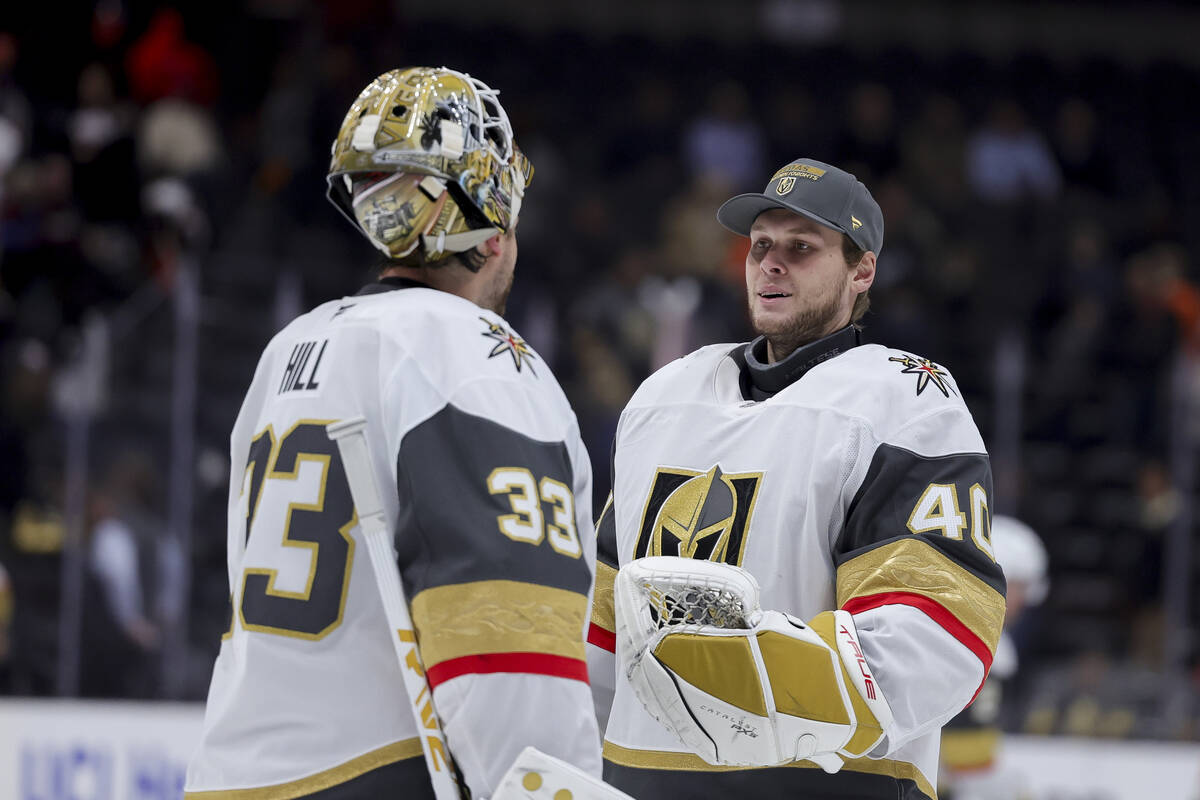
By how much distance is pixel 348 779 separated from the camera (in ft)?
6.35

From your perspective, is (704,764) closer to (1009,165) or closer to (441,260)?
(441,260)

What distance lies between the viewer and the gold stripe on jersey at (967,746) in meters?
4.49

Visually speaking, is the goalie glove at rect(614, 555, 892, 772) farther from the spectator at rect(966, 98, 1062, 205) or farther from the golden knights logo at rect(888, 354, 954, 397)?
the spectator at rect(966, 98, 1062, 205)

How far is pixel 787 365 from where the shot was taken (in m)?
2.74

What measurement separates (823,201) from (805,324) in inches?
8.4

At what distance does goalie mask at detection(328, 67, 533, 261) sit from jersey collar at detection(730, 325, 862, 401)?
2.38ft

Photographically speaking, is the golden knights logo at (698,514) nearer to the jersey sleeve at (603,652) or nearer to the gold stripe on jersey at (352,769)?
the jersey sleeve at (603,652)

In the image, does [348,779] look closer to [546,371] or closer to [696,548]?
[546,371]

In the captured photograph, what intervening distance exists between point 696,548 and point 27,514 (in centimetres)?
482

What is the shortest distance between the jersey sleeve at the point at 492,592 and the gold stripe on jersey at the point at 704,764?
68 cm

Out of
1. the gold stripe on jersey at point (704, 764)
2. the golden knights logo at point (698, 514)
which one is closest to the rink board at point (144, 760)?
the gold stripe on jersey at point (704, 764)

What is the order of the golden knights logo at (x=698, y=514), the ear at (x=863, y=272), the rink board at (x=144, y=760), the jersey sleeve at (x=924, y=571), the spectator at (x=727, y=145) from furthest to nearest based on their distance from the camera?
the spectator at (x=727, y=145)
the rink board at (x=144, y=760)
the ear at (x=863, y=272)
the golden knights logo at (x=698, y=514)
the jersey sleeve at (x=924, y=571)

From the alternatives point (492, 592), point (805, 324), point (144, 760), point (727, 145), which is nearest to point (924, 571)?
point (805, 324)

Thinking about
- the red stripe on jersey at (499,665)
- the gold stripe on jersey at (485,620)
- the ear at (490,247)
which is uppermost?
the ear at (490,247)
